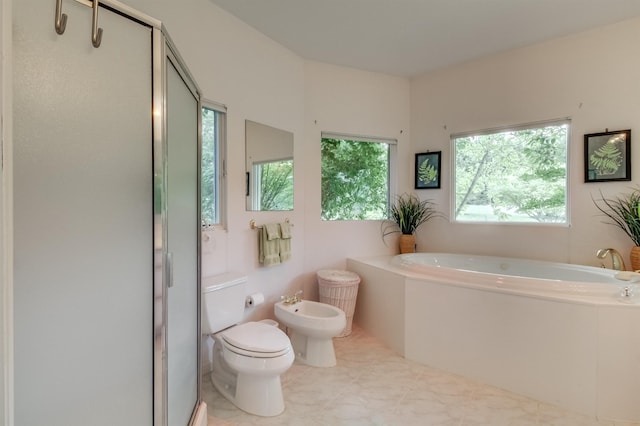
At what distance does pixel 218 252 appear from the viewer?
2.24 m

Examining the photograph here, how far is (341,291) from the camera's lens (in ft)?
9.30

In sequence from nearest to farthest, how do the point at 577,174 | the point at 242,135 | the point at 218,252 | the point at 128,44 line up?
the point at 128,44 < the point at 218,252 < the point at 242,135 < the point at 577,174

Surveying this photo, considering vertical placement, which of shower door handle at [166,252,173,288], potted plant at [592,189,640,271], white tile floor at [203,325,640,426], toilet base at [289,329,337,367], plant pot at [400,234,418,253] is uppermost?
potted plant at [592,189,640,271]

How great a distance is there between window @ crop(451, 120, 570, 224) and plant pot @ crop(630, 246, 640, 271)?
0.52 meters

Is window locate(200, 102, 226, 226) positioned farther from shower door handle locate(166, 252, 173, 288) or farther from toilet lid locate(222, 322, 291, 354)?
shower door handle locate(166, 252, 173, 288)

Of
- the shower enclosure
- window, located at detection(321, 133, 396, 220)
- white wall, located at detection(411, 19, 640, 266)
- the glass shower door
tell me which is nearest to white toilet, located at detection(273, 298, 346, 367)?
the glass shower door

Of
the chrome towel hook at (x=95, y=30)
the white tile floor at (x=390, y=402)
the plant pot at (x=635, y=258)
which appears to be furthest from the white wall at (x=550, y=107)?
the chrome towel hook at (x=95, y=30)

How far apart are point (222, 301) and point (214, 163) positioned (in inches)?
39.7

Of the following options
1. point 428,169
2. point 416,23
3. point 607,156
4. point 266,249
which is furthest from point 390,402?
point 416,23

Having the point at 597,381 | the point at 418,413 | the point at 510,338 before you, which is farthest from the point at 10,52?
the point at 597,381

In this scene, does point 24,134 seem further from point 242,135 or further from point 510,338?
point 510,338

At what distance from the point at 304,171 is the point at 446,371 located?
2.06 metres

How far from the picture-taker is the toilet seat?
173 centimetres

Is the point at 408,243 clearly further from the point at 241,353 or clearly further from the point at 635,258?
the point at 241,353
